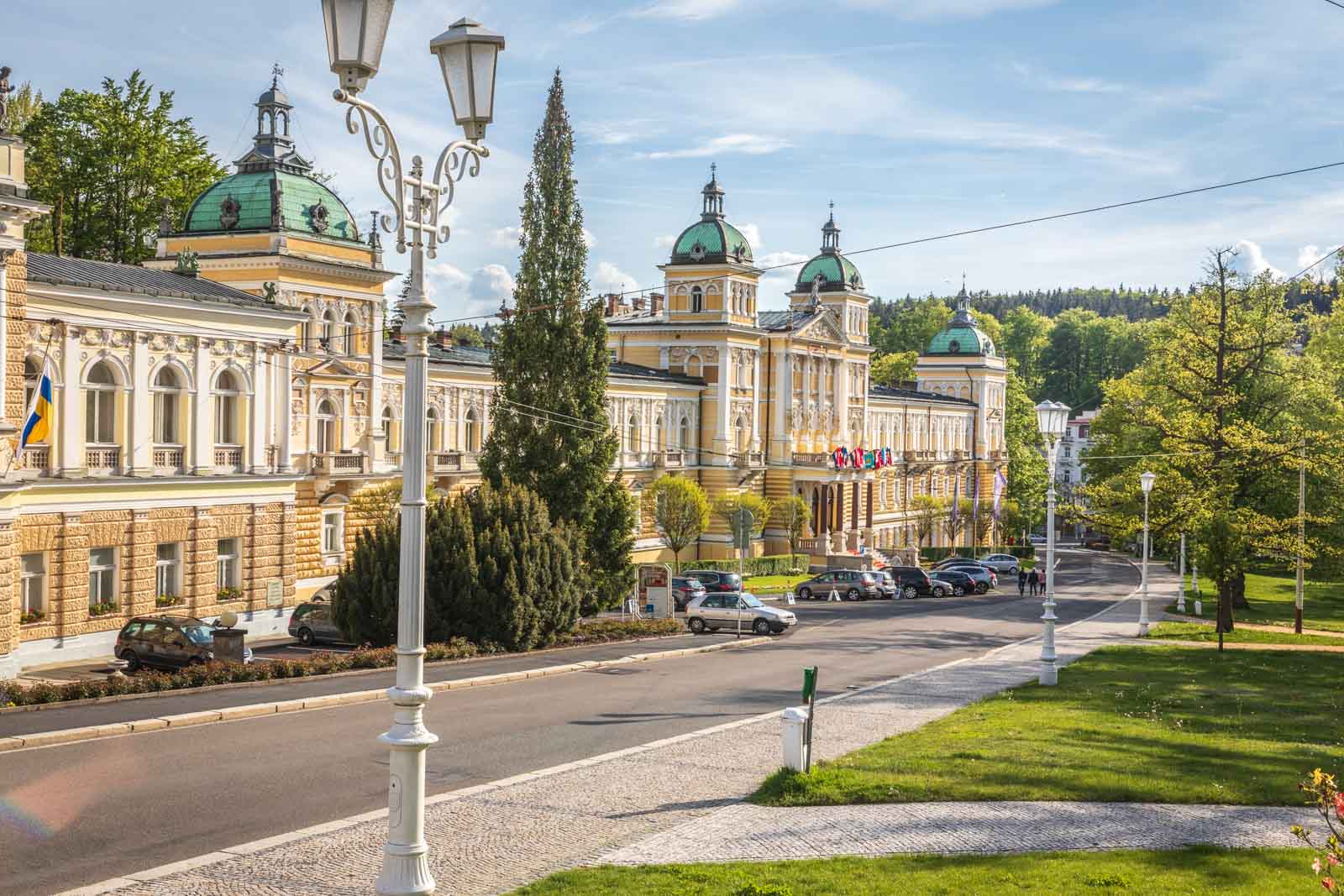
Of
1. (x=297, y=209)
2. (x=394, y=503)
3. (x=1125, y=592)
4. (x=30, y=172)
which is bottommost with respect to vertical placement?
(x=1125, y=592)

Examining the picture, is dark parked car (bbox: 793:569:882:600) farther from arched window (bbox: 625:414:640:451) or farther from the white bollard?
the white bollard

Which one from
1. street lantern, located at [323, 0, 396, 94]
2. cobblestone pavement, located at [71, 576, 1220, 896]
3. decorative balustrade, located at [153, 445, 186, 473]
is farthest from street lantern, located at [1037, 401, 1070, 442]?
decorative balustrade, located at [153, 445, 186, 473]

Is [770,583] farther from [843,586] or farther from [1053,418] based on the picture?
[1053,418]

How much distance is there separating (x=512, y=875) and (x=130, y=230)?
4886 cm

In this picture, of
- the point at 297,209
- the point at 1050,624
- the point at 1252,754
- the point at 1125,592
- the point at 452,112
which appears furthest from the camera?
the point at 1125,592

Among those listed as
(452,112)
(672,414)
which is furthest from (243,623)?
(672,414)

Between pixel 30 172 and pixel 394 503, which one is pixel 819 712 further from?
pixel 30 172

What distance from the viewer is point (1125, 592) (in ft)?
214

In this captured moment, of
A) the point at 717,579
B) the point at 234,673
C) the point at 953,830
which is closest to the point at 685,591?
the point at 717,579

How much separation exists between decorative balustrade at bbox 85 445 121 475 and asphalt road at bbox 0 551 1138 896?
41.7ft

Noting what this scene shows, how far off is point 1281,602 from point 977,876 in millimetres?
52162

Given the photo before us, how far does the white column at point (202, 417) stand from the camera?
1416 inches

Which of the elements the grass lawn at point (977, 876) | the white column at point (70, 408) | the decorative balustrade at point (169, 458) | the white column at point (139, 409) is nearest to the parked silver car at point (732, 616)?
the decorative balustrade at point (169, 458)

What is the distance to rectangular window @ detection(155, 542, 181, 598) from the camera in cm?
3550
